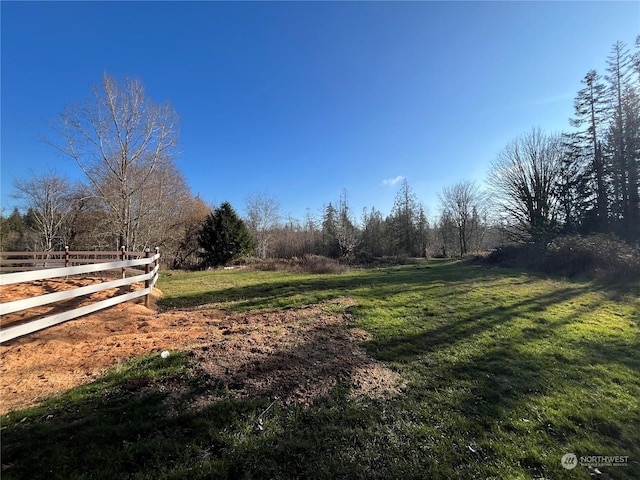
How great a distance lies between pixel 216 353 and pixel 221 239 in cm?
2310

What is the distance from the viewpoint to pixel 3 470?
2.05 metres

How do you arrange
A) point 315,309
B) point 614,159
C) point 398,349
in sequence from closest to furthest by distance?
1. point 398,349
2. point 315,309
3. point 614,159

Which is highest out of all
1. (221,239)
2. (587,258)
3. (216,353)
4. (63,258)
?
(221,239)

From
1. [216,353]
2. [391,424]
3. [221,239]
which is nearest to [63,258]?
[221,239]

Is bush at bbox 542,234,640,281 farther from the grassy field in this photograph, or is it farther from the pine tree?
the pine tree

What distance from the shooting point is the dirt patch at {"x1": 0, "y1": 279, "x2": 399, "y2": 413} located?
11.3 feet

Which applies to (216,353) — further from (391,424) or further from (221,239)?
(221,239)

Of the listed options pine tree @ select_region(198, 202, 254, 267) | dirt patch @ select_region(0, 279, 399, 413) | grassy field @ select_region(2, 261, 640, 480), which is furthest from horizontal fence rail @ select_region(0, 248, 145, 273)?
pine tree @ select_region(198, 202, 254, 267)

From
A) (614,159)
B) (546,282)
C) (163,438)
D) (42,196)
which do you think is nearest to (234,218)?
(42,196)

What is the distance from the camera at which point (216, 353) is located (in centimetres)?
420

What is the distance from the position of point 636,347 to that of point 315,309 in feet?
21.9

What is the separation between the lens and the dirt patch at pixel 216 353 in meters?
3.44

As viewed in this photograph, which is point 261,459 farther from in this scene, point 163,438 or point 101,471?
point 101,471

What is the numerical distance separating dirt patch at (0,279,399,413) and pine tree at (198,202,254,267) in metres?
19.8
